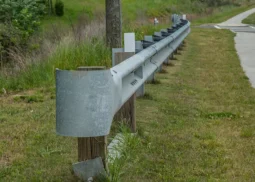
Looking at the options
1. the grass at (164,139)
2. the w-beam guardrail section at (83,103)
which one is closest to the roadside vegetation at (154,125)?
the grass at (164,139)

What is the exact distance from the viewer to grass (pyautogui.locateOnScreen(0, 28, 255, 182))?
482 cm

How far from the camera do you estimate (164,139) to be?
6039 millimetres

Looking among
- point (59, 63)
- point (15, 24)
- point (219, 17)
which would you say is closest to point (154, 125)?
point (59, 63)

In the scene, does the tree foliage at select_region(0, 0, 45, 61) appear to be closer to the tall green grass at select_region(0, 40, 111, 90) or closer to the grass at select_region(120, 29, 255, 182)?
the tall green grass at select_region(0, 40, 111, 90)

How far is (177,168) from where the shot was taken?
16.6ft

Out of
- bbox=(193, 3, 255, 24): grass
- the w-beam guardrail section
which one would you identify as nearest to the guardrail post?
the w-beam guardrail section

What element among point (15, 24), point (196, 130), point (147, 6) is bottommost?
point (147, 6)

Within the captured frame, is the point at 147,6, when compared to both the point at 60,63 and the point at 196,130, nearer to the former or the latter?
the point at 60,63

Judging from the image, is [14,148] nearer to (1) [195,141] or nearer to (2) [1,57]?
(1) [195,141]

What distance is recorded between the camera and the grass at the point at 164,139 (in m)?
4.82

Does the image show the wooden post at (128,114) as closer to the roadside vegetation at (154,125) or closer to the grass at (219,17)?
the roadside vegetation at (154,125)

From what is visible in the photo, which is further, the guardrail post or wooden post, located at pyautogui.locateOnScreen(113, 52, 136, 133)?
wooden post, located at pyautogui.locateOnScreen(113, 52, 136, 133)

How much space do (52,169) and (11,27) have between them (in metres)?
13.7

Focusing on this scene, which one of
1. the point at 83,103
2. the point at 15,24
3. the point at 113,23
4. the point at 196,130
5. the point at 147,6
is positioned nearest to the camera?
the point at 83,103
